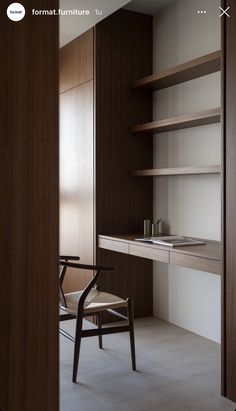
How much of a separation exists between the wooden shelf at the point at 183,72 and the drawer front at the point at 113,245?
1317mm

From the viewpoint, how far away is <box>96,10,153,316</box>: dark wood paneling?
3.74 metres

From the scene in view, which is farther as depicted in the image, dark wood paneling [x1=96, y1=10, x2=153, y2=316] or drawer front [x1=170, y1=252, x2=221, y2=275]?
dark wood paneling [x1=96, y1=10, x2=153, y2=316]

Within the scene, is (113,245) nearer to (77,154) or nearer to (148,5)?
(77,154)

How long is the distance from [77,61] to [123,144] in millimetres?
883

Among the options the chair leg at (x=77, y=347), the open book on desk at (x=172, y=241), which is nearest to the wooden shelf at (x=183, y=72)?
the open book on desk at (x=172, y=241)

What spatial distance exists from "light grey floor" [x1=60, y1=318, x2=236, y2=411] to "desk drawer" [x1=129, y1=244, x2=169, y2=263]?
0.66 metres

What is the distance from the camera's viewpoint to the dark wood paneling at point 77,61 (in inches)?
149

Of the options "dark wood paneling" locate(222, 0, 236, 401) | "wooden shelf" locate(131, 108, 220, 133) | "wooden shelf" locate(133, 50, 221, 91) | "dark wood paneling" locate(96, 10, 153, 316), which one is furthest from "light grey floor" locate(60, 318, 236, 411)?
"wooden shelf" locate(133, 50, 221, 91)

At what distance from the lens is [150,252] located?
10.2 ft

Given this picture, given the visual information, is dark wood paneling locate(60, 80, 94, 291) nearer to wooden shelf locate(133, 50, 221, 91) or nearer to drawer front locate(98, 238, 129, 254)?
drawer front locate(98, 238, 129, 254)
